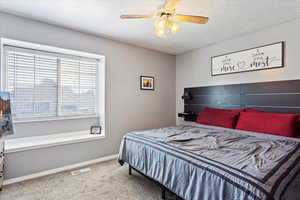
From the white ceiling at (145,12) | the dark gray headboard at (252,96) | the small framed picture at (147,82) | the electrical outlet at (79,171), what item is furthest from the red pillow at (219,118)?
the electrical outlet at (79,171)

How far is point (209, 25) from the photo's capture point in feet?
8.64

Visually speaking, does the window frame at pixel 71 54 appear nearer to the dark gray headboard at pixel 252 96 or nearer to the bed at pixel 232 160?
the bed at pixel 232 160

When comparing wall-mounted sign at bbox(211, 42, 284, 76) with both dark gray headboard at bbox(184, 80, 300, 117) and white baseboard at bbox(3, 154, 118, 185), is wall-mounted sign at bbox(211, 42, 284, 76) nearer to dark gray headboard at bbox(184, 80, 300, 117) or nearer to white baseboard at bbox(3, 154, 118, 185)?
dark gray headboard at bbox(184, 80, 300, 117)

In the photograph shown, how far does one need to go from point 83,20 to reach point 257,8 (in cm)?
256

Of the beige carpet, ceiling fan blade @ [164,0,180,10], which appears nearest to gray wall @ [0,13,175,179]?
the beige carpet

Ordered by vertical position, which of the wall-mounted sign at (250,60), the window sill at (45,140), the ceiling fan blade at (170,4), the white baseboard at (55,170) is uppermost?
the ceiling fan blade at (170,4)

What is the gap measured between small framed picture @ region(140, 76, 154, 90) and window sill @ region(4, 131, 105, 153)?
1441 millimetres

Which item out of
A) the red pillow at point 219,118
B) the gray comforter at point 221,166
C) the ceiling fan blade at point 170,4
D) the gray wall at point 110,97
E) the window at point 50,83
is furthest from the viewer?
the red pillow at point 219,118

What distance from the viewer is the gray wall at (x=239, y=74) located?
2.45 metres

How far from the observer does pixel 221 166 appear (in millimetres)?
1289

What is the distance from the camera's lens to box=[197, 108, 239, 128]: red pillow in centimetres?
277

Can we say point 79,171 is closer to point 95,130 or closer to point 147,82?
point 95,130

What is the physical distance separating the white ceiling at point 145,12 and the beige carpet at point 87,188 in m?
2.45

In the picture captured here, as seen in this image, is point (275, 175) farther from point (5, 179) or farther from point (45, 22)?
point (45, 22)
